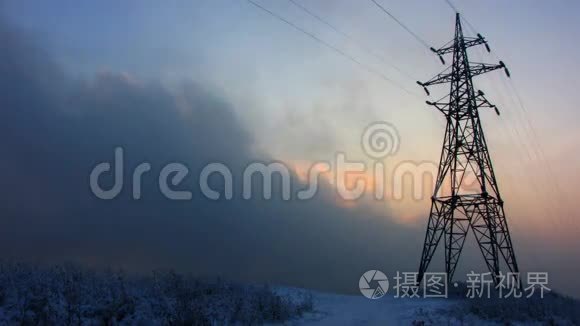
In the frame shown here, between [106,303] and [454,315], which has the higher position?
[106,303]

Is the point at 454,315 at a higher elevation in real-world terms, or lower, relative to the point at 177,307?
lower

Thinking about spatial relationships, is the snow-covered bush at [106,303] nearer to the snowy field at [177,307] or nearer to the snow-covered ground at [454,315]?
the snowy field at [177,307]

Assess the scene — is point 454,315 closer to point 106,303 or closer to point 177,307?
point 177,307

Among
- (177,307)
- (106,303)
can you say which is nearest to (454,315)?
(177,307)

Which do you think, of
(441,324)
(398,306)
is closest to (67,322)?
(441,324)

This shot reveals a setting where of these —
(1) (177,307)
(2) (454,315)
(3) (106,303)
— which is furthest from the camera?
(2) (454,315)

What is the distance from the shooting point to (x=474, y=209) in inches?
977

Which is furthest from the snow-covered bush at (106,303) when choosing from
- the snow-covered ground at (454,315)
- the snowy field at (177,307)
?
the snow-covered ground at (454,315)

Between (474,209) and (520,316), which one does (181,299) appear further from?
(474,209)

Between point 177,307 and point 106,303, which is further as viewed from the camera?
point 177,307

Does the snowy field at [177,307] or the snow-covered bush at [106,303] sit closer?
the snow-covered bush at [106,303]

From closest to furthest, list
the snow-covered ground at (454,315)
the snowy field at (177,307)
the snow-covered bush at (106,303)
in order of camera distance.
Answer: the snow-covered bush at (106,303), the snowy field at (177,307), the snow-covered ground at (454,315)

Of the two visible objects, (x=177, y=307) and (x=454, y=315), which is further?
(x=454, y=315)

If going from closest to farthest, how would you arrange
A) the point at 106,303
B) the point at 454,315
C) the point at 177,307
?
the point at 106,303, the point at 177,307, the point at 454,315
